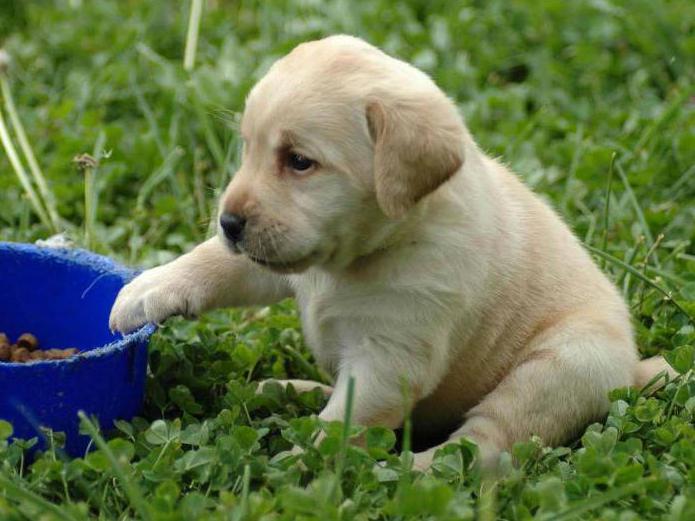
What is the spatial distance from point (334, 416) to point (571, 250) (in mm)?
1072

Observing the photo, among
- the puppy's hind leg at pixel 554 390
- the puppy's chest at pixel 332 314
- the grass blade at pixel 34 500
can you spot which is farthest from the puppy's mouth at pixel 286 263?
the grass blade at pixel 34 500

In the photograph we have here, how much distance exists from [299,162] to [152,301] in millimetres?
725

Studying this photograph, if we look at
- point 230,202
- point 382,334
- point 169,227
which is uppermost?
point 230,202

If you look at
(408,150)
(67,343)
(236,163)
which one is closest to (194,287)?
(67,343)

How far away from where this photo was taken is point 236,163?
19.1ft

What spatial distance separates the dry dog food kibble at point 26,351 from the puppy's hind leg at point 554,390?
1221mm

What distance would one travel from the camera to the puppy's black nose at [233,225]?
3.60m

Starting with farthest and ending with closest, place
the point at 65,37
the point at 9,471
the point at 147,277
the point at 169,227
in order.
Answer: the point at 65,37, the point at 169,227, the point at 147,277, the point at 9,471

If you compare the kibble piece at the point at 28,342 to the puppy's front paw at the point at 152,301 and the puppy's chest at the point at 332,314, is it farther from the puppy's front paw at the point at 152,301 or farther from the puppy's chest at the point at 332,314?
the puppy's chest at the point at 332,314

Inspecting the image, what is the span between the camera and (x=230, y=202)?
3.62 meters

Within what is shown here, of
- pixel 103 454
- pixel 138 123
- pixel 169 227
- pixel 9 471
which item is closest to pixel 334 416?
pixel 103 454

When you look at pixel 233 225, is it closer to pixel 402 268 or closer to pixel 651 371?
pixel 402 268

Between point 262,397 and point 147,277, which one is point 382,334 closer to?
point 262,397

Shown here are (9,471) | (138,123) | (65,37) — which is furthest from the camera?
(65,37)
